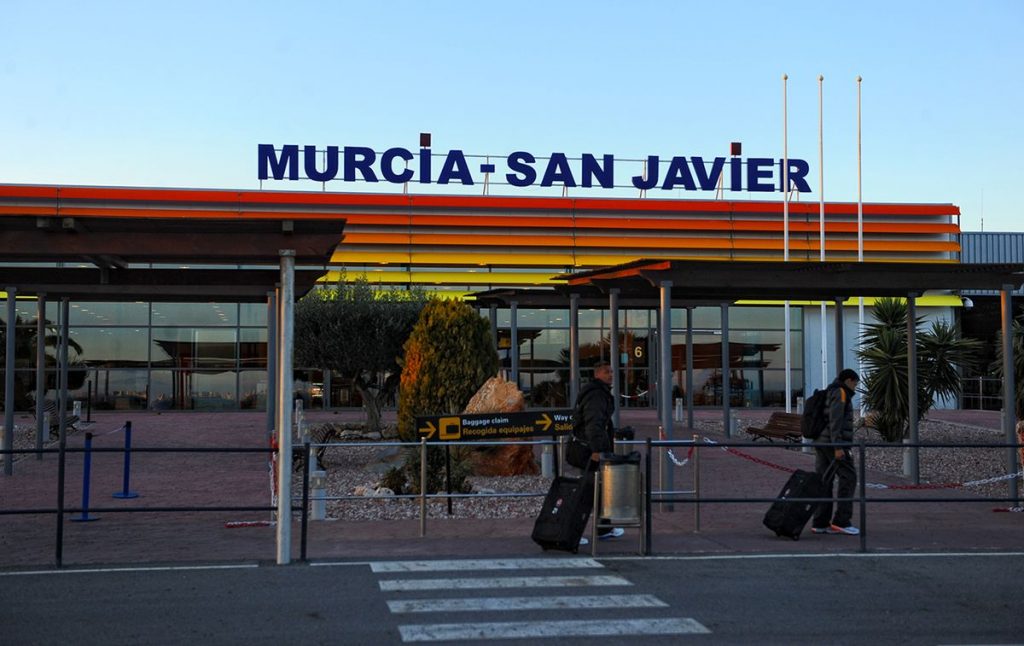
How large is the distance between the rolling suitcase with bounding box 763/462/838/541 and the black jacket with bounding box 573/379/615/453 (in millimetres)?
2011

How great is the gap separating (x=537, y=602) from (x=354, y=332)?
17.0 m

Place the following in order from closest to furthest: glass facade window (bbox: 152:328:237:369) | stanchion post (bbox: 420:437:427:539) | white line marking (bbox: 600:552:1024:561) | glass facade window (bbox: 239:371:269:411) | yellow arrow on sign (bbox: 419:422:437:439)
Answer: white line marking (bbox: 600:552:1024:561) < stanchion post (bbox: 420:437:427:539) < yellow arrow on sign (bbox: 419:422:437:439) < glass facade window (bbox: 152:328:237:369) < glass facade window (bbox: 239:371:269:411)

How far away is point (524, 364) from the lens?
38.5 metres

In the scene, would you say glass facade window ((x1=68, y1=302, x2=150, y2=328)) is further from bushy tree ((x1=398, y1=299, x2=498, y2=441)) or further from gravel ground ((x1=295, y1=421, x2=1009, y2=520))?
bushy tree ((x1=398, y1=299, x2=498, y2=441))

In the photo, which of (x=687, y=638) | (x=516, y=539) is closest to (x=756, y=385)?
(x=516, y=539)

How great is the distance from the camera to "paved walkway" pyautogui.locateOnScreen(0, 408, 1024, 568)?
10.7 metres

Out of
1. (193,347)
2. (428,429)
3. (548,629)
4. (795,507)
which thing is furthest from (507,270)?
(548,629)

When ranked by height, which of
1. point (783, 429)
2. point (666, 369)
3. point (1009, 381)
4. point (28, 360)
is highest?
point (28, 360)

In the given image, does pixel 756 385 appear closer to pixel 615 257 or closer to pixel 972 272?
pixel 615 257

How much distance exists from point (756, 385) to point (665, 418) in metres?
26.6

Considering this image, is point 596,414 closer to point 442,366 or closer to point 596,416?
point 596,416

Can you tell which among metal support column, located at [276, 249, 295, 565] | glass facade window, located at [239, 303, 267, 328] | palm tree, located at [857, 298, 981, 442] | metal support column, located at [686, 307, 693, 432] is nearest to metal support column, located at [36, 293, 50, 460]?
metal support column, located at [276, 249, 295, 565]

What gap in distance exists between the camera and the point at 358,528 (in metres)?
12.3

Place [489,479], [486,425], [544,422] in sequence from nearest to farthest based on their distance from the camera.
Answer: [486,425] < [544,422] < [489,479]
